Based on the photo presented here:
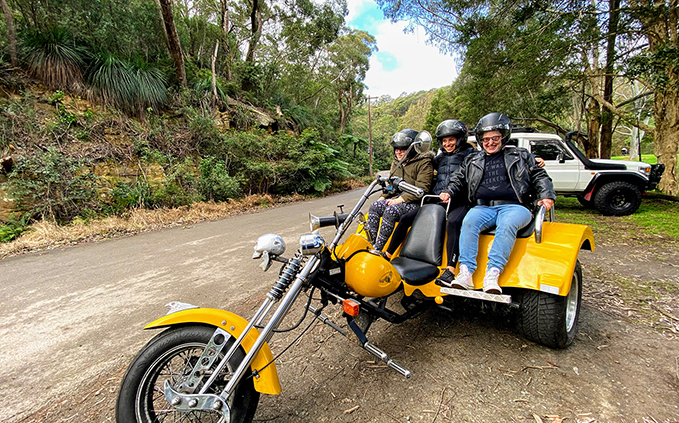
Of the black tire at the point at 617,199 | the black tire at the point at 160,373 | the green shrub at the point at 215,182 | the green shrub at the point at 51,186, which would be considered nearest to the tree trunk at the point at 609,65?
the black tire at the point at 617,199

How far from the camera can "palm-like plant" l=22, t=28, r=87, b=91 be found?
7406mm

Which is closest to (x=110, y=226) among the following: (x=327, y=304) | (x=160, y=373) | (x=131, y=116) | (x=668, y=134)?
(x=131, y=116)

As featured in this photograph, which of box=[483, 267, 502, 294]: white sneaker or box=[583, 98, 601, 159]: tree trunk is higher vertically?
box=[583, 98, 601, 159]: tree trunk

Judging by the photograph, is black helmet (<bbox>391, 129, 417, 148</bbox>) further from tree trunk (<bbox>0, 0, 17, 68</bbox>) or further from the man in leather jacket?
tree trunk (<bbox>0, 0, 17, 68</bbox>)

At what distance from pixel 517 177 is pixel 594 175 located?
235 inches

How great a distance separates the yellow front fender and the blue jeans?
1.45 meters

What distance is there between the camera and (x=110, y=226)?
20.0 ft

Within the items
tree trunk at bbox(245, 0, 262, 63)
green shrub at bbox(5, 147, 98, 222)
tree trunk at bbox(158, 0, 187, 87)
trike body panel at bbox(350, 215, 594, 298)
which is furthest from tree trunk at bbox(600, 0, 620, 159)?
tree trunk at bbox(245, 0, 262, 63)

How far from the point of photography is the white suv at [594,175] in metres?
6.21

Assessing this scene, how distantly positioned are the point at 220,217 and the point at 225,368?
6.98 m

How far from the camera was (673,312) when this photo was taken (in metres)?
2.45

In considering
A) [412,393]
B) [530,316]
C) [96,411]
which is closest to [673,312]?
[530,316]

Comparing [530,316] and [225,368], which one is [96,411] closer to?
[225,368]

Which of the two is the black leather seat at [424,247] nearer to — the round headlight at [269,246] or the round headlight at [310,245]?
the round headlight at [310,245]
